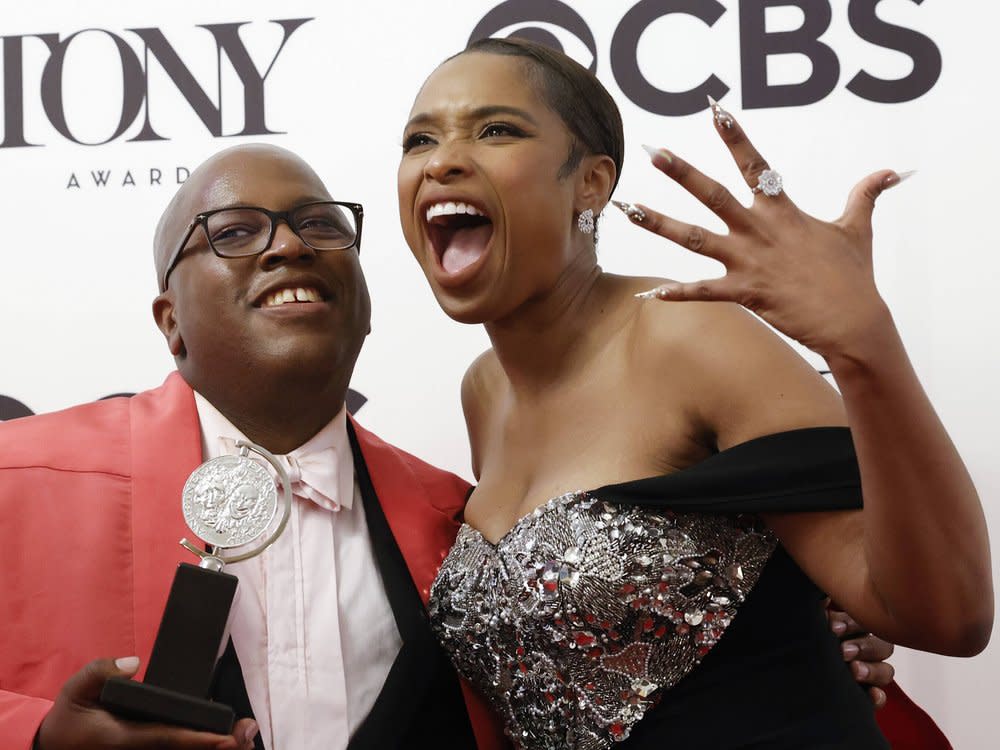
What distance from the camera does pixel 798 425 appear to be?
5.46 ft

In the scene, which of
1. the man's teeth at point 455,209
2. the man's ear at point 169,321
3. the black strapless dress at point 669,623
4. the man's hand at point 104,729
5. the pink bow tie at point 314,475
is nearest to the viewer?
the man's hand at point 104,729

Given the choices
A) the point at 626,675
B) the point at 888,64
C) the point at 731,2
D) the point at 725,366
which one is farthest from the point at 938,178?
the point at 626,675

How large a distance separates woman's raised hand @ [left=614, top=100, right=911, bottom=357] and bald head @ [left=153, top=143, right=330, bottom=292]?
100cm

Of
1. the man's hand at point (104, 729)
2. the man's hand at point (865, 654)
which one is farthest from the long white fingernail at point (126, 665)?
the man's hand at point (865, 654)

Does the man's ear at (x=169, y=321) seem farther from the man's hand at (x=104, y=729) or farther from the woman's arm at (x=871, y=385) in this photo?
the woman's arm at (x=871, y=385)

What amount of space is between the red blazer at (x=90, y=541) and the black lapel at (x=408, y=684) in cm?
3

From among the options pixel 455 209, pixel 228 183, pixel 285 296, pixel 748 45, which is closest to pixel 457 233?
pixel 455 209

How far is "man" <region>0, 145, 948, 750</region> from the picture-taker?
1849 millimetres

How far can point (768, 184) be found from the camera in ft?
4.30

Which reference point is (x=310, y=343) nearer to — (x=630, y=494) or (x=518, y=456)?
(x=518, y=456)

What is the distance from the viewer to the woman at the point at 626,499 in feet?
5.36

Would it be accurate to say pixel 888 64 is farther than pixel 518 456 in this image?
Yes

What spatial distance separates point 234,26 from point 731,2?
122 centimetres

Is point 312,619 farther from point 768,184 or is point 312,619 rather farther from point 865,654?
point 768,184
